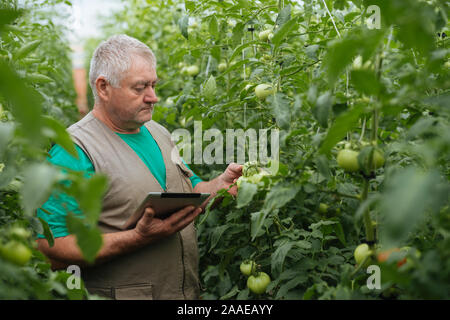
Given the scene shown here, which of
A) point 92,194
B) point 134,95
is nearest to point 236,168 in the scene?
point 134,95

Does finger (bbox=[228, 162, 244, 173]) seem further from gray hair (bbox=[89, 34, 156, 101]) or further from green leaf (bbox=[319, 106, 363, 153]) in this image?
green leaf (bbox=[319, 106, 363, 153])

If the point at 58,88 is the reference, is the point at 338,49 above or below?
below

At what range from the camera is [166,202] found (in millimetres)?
1515

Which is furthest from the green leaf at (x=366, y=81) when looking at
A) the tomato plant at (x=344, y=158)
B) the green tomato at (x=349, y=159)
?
the green tomato at (x=349, y=159)

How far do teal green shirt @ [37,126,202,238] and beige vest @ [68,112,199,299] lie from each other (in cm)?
6

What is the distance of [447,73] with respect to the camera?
1105 millimetres

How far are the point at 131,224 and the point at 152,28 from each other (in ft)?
10.2

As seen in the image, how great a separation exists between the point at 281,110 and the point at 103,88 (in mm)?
918

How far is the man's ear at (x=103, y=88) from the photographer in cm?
185

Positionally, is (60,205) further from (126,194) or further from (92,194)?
(92,194)

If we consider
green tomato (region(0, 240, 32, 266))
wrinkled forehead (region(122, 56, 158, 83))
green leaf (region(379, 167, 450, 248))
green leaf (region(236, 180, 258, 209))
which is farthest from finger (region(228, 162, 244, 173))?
green leaf (region(379, 167, 450, 248))

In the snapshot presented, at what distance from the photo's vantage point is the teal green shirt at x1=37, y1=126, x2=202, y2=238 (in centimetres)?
163
